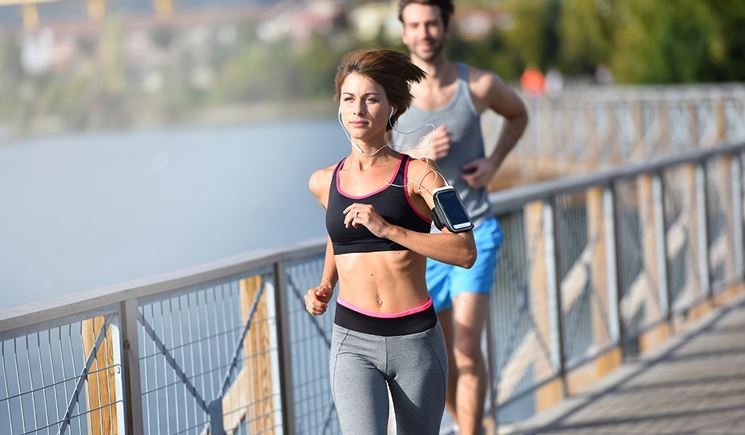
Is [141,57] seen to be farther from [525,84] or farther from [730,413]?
[730,413]

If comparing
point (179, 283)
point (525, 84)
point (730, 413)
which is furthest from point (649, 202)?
point (525, 84)

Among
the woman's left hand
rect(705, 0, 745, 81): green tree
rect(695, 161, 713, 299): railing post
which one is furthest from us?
rect(705, 0, 745, 81): green tree

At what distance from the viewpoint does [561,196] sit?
6.61 meters

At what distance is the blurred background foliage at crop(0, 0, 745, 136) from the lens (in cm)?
7650

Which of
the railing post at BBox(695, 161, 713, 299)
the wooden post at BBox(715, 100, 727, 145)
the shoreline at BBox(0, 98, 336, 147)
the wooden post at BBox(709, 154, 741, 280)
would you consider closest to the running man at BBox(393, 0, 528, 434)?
the railing post at BBox(695, 161, 713, 299)

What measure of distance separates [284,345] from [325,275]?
3.23 ft

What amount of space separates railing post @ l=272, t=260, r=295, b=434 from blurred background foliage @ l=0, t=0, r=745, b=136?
204 ft

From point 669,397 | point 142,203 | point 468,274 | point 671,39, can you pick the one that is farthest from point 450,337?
point 142,203

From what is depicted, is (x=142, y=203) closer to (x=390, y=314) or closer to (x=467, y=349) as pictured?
(x=467, y=349)

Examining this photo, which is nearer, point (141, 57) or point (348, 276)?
point (348, 276)

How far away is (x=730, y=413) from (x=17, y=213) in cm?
4724

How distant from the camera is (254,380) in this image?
4434 millimetres

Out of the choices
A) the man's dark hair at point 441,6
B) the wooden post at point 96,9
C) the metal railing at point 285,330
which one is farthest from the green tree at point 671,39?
the wooden post at point 96,9

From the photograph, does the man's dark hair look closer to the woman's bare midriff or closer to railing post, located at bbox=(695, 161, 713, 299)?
the woman's bare midriff
